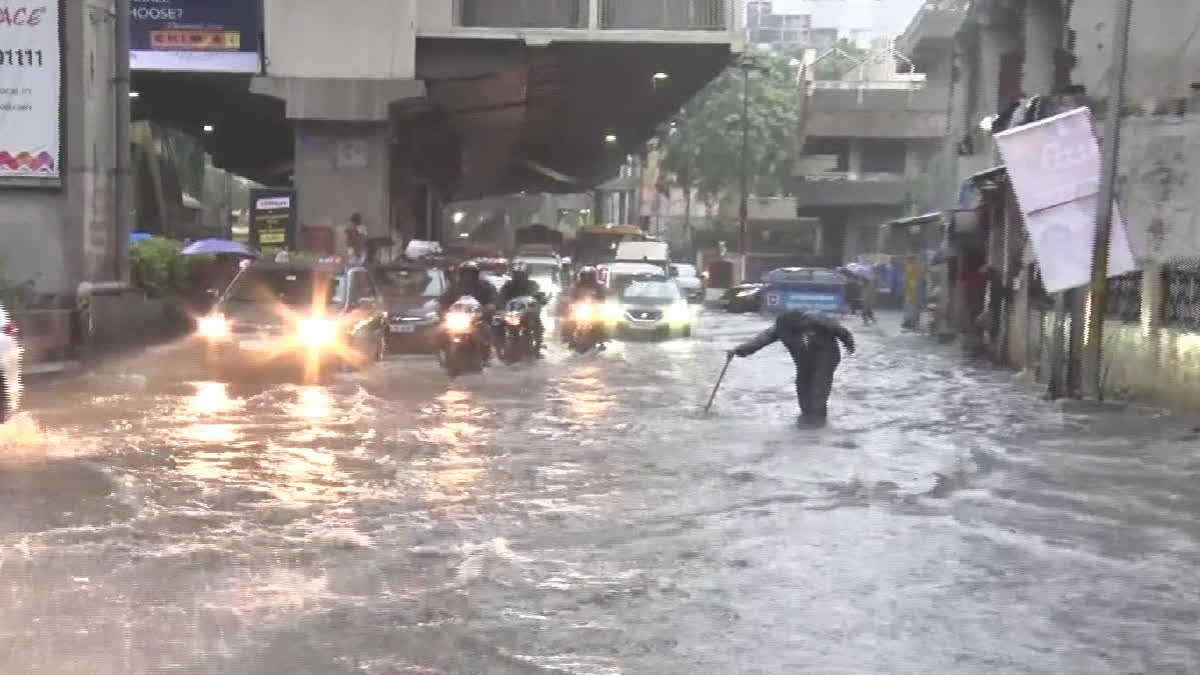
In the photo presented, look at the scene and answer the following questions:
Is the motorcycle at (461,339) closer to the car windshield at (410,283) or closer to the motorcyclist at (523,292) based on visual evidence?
the car windshield at (410,283)

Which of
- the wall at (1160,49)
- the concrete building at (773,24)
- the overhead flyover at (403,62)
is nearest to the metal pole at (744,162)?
the overhead flyover at (403,62)

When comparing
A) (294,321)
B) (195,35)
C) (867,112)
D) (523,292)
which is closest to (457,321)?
(294,321)

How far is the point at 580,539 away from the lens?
8.40m

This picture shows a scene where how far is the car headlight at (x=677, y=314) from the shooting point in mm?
30419

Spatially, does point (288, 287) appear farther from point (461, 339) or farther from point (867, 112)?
point (867, 112)

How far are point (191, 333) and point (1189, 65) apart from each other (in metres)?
15.0

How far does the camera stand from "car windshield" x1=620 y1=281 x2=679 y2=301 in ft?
100

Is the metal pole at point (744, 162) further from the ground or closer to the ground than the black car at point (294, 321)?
further from the ground

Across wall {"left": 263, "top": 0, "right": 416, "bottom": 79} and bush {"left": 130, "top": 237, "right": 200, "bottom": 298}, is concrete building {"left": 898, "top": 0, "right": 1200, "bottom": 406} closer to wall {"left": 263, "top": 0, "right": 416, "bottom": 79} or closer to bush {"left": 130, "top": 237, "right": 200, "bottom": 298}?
bush {"left": 130, "top": 237, "right": 200, "bottom": 298}

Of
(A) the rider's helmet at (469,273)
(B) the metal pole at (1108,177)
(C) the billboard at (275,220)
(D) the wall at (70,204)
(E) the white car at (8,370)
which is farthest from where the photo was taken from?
(C) the billboard at (275,220)

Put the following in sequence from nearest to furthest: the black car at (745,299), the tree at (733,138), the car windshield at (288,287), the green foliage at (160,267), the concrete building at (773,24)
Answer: the car windshield at (288,287) < the green foliage at (160,267) < the black car at (745,299) < the tree at (733,138) < the concrete building at (773,24)

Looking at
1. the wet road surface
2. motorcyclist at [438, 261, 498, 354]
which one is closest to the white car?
the wet road surface

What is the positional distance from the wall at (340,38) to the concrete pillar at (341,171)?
1.32 metres

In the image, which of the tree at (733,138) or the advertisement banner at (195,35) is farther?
the tree at (733,138)
